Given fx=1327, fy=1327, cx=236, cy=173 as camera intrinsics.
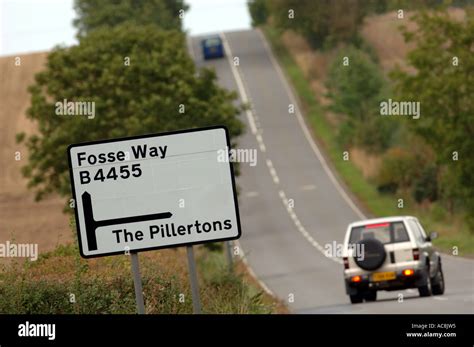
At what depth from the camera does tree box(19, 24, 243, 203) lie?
1731 inches

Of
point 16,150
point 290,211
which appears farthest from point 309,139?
point 16,150

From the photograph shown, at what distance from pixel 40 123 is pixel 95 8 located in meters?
53.8

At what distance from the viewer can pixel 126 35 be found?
159 feet

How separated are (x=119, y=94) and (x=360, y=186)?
26.9m

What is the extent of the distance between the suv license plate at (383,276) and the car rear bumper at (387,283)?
0.04 metres

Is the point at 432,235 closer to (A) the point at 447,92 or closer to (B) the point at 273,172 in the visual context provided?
(A) the point at 447,92

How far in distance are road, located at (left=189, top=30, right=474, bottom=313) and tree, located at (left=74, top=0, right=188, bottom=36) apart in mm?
5750

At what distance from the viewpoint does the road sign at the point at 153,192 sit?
21.9 ft

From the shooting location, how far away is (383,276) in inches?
906

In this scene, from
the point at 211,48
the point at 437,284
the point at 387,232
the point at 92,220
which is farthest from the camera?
the point at 211,48

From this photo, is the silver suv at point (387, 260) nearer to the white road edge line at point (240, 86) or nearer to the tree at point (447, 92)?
the tree at point (447, 92)
